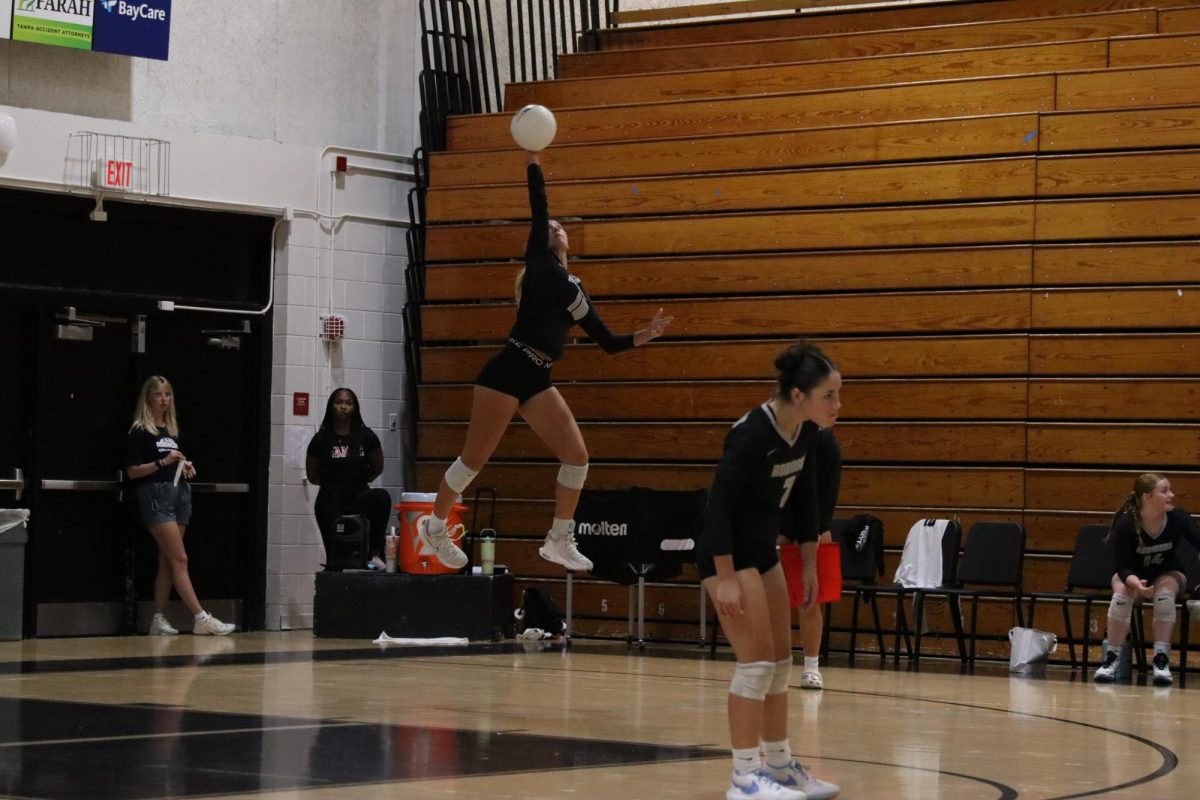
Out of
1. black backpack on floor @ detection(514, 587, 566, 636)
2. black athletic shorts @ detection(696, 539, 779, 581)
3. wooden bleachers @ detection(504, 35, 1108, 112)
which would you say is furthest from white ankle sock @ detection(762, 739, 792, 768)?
wooden bleachers @ detection(504, 35, 1108, 112)

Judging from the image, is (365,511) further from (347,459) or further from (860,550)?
(860,550)

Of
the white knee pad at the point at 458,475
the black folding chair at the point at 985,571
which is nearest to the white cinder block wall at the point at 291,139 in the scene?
the black folding chair at the point at 985,571

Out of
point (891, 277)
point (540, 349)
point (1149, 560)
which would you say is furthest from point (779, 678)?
point (891, 277)

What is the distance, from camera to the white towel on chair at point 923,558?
37.6 feet

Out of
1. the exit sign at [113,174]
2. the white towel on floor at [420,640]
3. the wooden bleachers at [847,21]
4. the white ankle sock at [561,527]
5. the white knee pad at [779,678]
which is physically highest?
the wooden bleachers at [847,21]

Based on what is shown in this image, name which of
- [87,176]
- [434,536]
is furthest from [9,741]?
[87,176]

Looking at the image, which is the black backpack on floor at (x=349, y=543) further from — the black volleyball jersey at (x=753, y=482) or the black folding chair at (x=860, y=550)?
the black volleyball jersey at (x=753, y=482)

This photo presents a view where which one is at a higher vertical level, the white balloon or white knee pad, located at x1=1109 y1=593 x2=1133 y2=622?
the white balloon

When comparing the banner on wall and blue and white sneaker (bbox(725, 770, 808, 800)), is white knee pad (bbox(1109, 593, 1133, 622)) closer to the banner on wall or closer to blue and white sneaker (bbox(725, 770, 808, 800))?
blue and white sneaker (bbox(725, 770, 808, 800))

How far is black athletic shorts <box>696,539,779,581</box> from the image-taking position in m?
5.27

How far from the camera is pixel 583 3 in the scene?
14.3m

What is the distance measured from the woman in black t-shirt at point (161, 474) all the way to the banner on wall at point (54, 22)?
2520 millimetres

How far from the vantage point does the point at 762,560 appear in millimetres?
5324

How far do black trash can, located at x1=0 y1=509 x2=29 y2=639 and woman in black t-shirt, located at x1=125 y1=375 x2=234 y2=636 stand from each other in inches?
33.9
